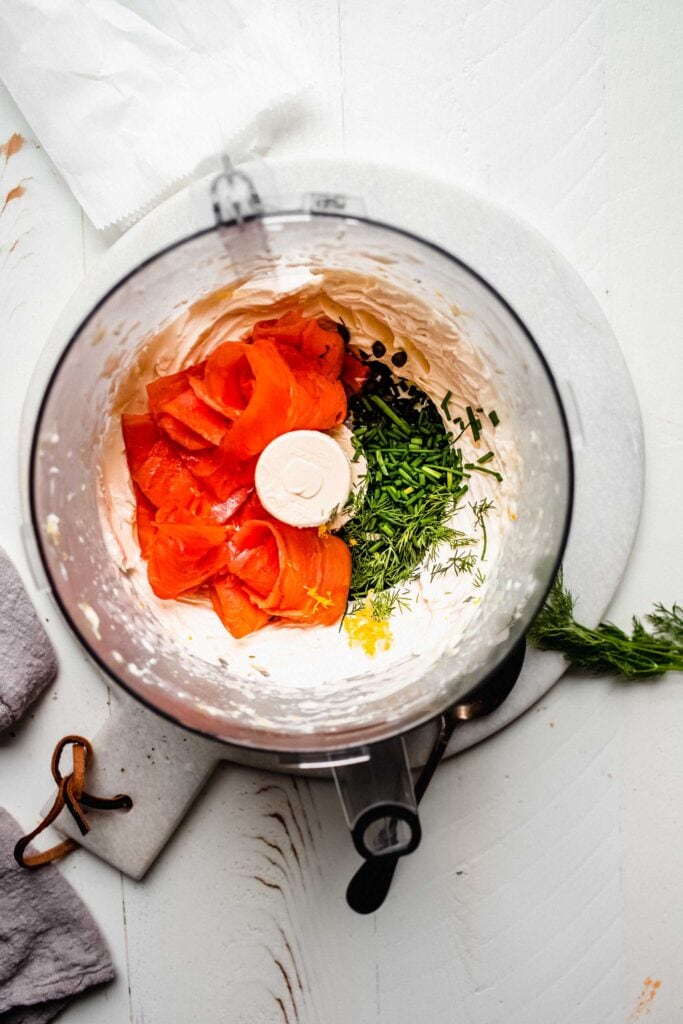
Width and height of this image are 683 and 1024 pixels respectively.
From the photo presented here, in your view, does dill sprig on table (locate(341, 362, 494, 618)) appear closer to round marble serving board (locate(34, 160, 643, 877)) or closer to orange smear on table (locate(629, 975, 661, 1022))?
round marble serving board (locate(34, 160, 643, 877))

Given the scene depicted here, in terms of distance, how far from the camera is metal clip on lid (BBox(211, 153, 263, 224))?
0.75 meters

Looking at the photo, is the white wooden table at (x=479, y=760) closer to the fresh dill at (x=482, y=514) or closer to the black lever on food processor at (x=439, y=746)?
the black lever on food processor at (x=439, y=746)

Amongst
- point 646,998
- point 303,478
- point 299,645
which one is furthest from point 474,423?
point 646,998

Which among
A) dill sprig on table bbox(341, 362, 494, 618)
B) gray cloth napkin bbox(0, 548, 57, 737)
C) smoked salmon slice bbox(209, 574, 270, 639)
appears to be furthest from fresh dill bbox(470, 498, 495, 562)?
gray cloth napkin bbox(0, 548, 57, 737)

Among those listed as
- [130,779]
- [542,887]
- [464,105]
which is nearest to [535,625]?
[542,887]

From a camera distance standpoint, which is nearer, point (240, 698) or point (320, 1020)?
point (240, 698)

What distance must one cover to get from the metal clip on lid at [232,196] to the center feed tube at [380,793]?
1.52ft

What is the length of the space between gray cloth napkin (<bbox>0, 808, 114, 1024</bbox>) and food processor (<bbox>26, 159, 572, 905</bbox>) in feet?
1.06

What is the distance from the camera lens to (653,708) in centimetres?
94

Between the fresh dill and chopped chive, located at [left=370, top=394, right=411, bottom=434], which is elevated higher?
chopped chive, located at [left=370, top=394, right=411, bottom=434]

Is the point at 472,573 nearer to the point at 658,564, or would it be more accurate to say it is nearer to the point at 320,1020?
the point at 658,564

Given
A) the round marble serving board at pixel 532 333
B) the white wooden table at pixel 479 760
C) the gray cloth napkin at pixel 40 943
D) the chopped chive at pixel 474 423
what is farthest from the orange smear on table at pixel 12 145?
the gray cloth napkin at pixel 40 943

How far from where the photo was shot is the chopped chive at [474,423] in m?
0.87

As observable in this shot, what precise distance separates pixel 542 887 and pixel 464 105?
2.74 ft
